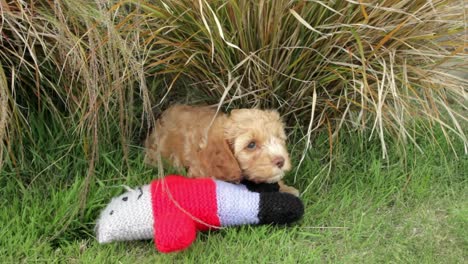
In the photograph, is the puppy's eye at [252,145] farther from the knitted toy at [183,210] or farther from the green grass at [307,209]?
the green grass at [307,209]

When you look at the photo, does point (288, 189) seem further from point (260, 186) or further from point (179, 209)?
point (179, 209)

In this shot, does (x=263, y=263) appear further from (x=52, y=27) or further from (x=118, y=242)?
(x=52, y=27)

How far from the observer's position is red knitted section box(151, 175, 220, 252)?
1849 millimetres

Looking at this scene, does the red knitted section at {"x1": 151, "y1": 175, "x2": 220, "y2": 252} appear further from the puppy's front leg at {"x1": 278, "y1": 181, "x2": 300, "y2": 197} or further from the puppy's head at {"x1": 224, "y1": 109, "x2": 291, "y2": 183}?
the puppy's front leg at {"x1": 278, "y1": 181, "x2": 300, "y2": 197}

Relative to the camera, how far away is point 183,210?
6.29 feet

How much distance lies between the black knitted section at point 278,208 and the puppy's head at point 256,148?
0.22 ft

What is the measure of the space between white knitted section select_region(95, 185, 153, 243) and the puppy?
19 cm

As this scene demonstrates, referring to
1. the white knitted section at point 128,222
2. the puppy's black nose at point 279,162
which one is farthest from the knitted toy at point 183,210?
the puppy's black nose at point 279,162

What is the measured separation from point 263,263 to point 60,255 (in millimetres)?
692

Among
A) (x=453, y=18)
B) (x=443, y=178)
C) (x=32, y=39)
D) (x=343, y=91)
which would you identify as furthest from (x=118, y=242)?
(x=453, y=18)

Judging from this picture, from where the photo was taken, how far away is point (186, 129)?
2213 mm

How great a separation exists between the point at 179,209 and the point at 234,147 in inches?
12.1

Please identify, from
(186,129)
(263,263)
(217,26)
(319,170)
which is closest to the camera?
(263,263)

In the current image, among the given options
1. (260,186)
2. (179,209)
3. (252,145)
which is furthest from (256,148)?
(179,209)
